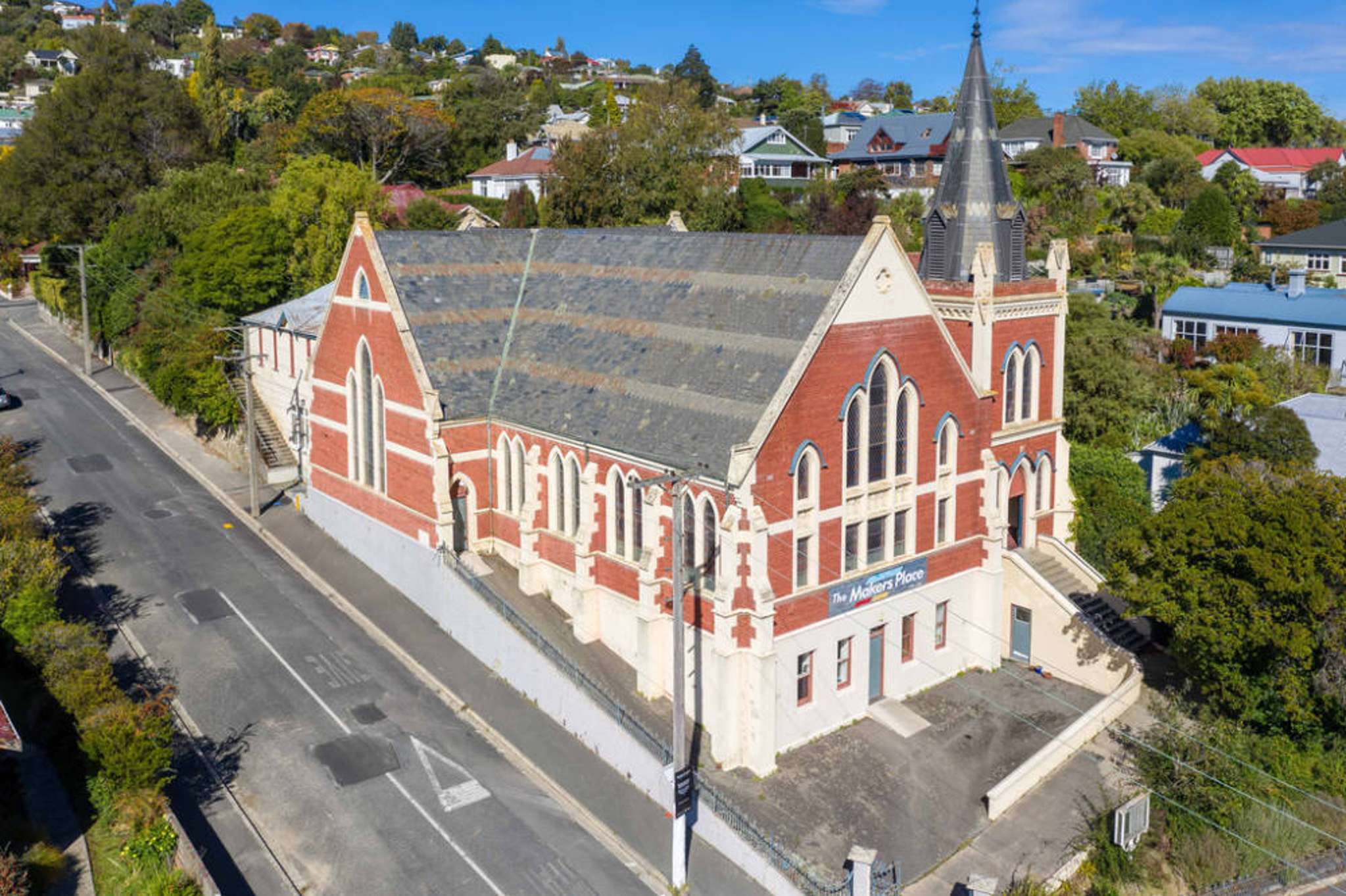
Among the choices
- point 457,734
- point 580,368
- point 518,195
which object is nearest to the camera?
point 457,734

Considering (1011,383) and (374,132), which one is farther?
(374,132)

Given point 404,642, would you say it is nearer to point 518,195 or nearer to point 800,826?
point 800,826

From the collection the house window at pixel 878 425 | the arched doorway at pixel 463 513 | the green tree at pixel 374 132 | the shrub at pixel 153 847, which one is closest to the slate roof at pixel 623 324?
the arched doorway at pixel 463 513

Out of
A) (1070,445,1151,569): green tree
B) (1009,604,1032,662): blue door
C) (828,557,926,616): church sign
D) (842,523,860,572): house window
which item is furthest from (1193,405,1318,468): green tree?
(842,523,860,572): house window

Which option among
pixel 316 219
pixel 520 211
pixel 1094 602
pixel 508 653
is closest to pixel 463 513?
pixel 508 653

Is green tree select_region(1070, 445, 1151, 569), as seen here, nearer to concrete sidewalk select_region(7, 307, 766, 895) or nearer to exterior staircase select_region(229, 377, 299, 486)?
concrete sidewalk select_region(7, 307, 766, 895)

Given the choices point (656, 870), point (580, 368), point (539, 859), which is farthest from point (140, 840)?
point (580, 368)

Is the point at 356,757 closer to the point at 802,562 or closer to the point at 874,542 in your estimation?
the point at 802,562
